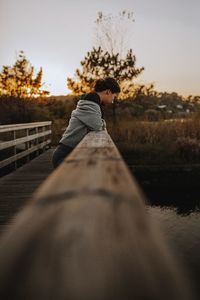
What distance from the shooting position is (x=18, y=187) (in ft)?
18.4

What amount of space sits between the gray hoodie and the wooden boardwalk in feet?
4.10

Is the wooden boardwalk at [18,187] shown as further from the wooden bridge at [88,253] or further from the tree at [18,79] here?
the tree at [18,79]

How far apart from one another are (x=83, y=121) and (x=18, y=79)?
20903 millimetres

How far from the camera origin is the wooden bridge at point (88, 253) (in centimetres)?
33

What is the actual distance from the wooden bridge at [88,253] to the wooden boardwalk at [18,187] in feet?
9.92

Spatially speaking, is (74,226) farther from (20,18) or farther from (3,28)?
(3,28)

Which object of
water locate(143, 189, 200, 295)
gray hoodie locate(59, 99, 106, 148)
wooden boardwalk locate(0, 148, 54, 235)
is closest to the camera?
gray hoodie locate(59, 99, 106, 148)

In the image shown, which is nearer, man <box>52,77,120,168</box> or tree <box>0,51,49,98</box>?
man <box>52,77,120,168</box>

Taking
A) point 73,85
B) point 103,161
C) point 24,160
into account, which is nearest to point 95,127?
point 103,161

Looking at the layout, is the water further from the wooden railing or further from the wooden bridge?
the wooden bridge

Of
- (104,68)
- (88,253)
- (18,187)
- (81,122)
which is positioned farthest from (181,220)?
(104,68)

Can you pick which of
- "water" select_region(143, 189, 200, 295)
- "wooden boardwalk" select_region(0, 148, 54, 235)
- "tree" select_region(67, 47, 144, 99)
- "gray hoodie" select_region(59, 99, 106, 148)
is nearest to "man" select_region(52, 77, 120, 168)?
"gray hoodie" select_region(59, 99, 106, 148)

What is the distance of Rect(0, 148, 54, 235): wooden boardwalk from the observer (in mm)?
4108

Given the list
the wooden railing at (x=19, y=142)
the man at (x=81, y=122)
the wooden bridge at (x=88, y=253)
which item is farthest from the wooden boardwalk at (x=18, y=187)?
the wooden bridge at (x=88, y=253)
